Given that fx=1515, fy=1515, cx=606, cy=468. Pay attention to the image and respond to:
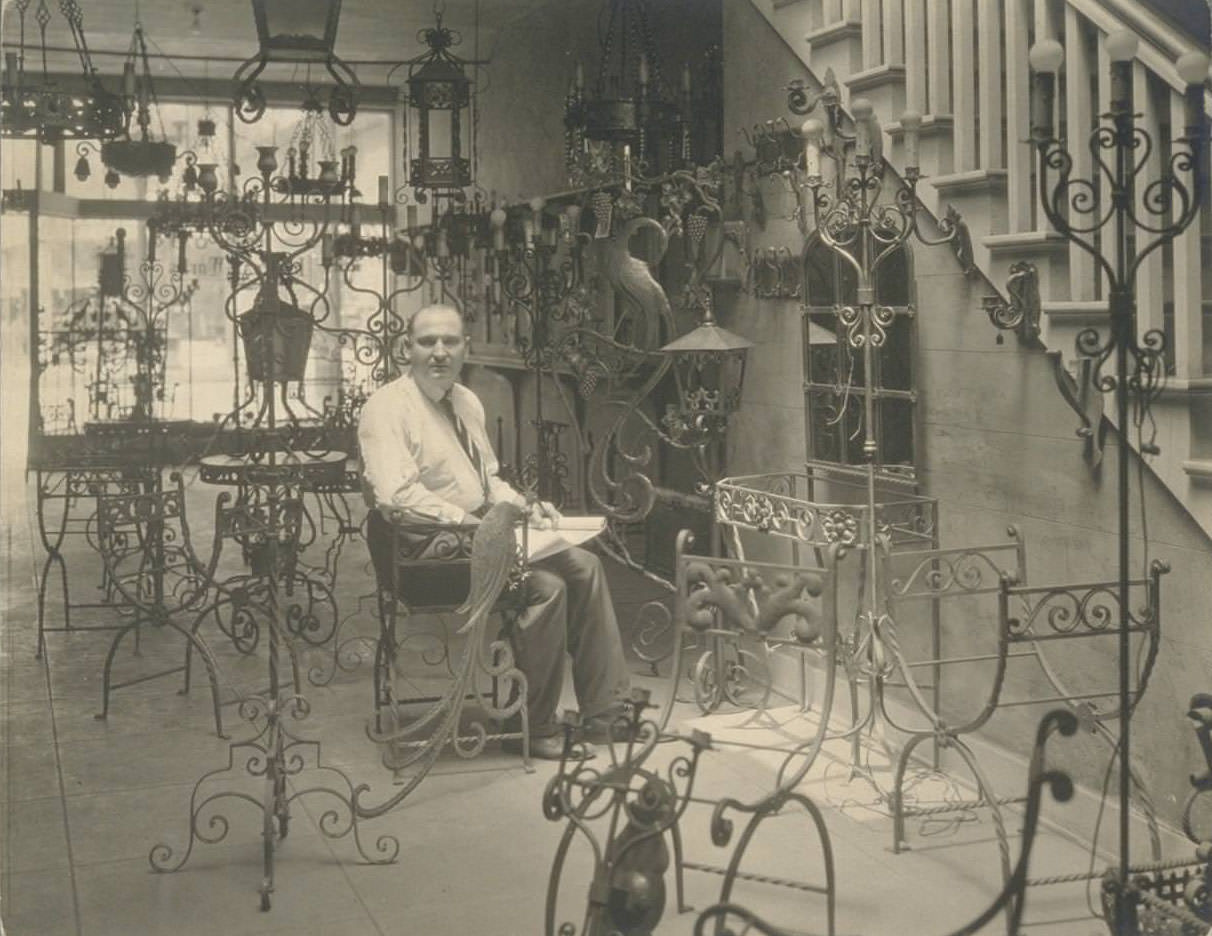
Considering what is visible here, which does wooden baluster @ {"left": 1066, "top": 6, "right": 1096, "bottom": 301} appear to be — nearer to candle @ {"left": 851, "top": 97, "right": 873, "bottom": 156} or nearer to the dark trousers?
candle @ {"left": 851, "top": 97, "right": 873, "bottom": 156}

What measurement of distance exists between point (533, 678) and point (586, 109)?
70.4 inches

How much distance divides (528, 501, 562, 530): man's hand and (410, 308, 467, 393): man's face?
0.48 meters

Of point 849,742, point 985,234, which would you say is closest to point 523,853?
point 849,742

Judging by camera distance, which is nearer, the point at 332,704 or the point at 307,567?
the point at 332,704

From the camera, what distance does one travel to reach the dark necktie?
486cm

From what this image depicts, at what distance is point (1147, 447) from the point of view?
141 inches

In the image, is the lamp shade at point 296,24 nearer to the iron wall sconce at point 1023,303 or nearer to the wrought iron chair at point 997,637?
the iron wall sconce at point 1023,303

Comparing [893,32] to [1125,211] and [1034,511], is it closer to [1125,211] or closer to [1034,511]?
[1125,211]

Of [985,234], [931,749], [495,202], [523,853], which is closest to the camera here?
[523,853]

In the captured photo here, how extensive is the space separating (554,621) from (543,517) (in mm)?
344

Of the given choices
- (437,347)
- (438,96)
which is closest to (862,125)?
(438,96)

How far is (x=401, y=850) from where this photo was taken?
13.0ft

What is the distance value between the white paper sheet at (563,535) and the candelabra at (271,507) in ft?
2.45

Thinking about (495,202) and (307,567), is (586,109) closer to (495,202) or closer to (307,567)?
(495,202)
